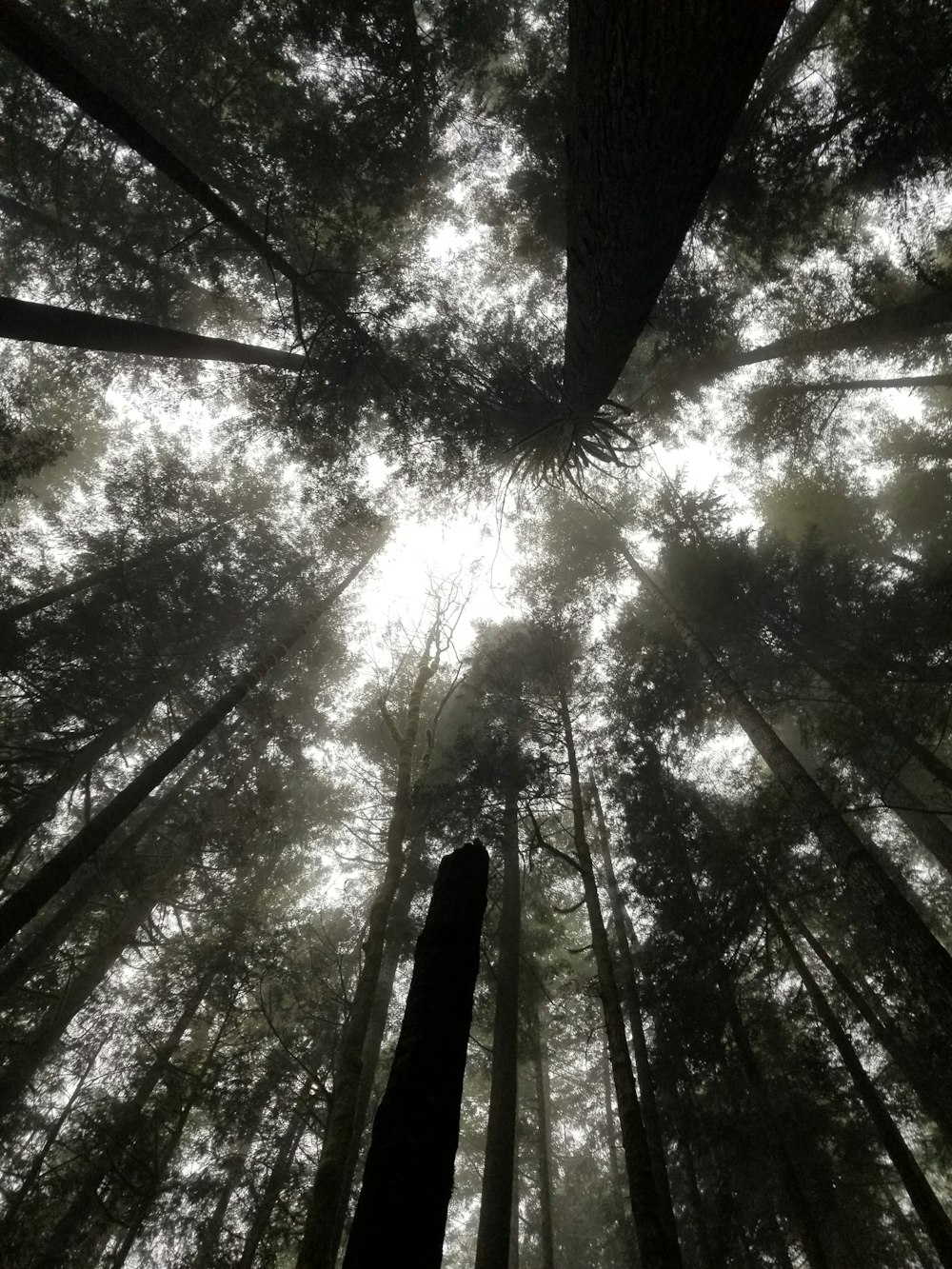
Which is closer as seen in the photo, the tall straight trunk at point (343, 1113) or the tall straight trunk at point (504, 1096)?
the tall straight trunk at point (343, 1113)

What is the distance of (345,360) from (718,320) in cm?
727

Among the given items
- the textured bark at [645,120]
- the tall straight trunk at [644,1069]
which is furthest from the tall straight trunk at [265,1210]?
the textured bark at [645,120]

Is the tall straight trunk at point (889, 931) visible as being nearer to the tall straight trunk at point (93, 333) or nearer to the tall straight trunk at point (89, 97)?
the tall straight trunk at point (93, 333)

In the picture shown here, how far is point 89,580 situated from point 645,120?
43.6 feet

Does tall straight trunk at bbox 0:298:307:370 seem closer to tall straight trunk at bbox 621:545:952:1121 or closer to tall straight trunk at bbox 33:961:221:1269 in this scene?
tall straight trunk at bbox 621:545:952:1121

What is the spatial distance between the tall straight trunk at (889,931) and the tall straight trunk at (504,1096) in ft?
15.7

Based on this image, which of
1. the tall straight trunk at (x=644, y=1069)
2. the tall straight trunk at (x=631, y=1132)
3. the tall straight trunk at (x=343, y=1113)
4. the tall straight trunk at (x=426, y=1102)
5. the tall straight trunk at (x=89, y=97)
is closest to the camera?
the tall straight trunk at (x=426, y=1102)

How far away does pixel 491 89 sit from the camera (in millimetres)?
10242

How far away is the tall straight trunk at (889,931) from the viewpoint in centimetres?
547

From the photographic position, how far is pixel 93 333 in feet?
17.1

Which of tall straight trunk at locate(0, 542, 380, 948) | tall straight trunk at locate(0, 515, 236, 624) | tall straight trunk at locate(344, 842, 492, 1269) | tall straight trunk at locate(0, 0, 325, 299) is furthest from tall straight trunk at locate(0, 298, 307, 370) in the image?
tall straight trunk at locate(344, 842, 492, 1269)

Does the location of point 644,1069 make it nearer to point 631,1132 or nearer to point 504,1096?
point 504,1096

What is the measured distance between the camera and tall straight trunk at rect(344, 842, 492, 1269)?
0.96 metres

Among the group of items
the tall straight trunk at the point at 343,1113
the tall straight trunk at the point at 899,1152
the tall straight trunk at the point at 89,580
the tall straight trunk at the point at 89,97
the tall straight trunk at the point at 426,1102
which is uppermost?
the tall straight trunk at the point at 89,580
